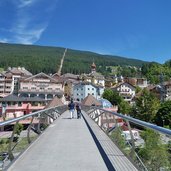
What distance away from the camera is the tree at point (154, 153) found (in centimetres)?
468

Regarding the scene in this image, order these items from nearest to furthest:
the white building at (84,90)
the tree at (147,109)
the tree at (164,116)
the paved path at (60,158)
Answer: the paved path at (60,158), the tree at (164,116), the tree at (147,109), the white building at (84,90)

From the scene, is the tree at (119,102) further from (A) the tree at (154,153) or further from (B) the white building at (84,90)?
(A) the tree at (154,153)

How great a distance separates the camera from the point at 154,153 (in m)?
5.14

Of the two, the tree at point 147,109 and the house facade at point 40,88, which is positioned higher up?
the house facade at point 40,88

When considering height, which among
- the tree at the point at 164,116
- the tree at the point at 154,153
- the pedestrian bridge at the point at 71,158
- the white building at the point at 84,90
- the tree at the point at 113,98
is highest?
the white building at the point at 84,90

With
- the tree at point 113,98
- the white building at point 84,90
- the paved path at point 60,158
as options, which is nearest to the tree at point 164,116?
the tree at point 113,98

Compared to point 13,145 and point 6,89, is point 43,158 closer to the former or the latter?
point 13,145

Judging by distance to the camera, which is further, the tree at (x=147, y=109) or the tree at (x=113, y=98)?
the tree at (x=113, y=98)

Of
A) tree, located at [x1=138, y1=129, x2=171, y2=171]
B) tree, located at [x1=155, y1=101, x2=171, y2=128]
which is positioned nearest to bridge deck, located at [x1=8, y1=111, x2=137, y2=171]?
tree, located at [x1=138, y1=129, x2=171, y2=171]

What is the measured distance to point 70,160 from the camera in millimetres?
7250

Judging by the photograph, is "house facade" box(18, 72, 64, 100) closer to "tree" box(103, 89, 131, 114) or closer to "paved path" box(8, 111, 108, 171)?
"tree" box(103, 89, 131, 114)

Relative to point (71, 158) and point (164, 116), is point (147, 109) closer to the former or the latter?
point (164, 116)

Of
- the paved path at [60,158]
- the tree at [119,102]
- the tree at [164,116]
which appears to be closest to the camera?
the paved path at [60,158]

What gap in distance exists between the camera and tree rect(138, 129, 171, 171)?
468 centimetres
